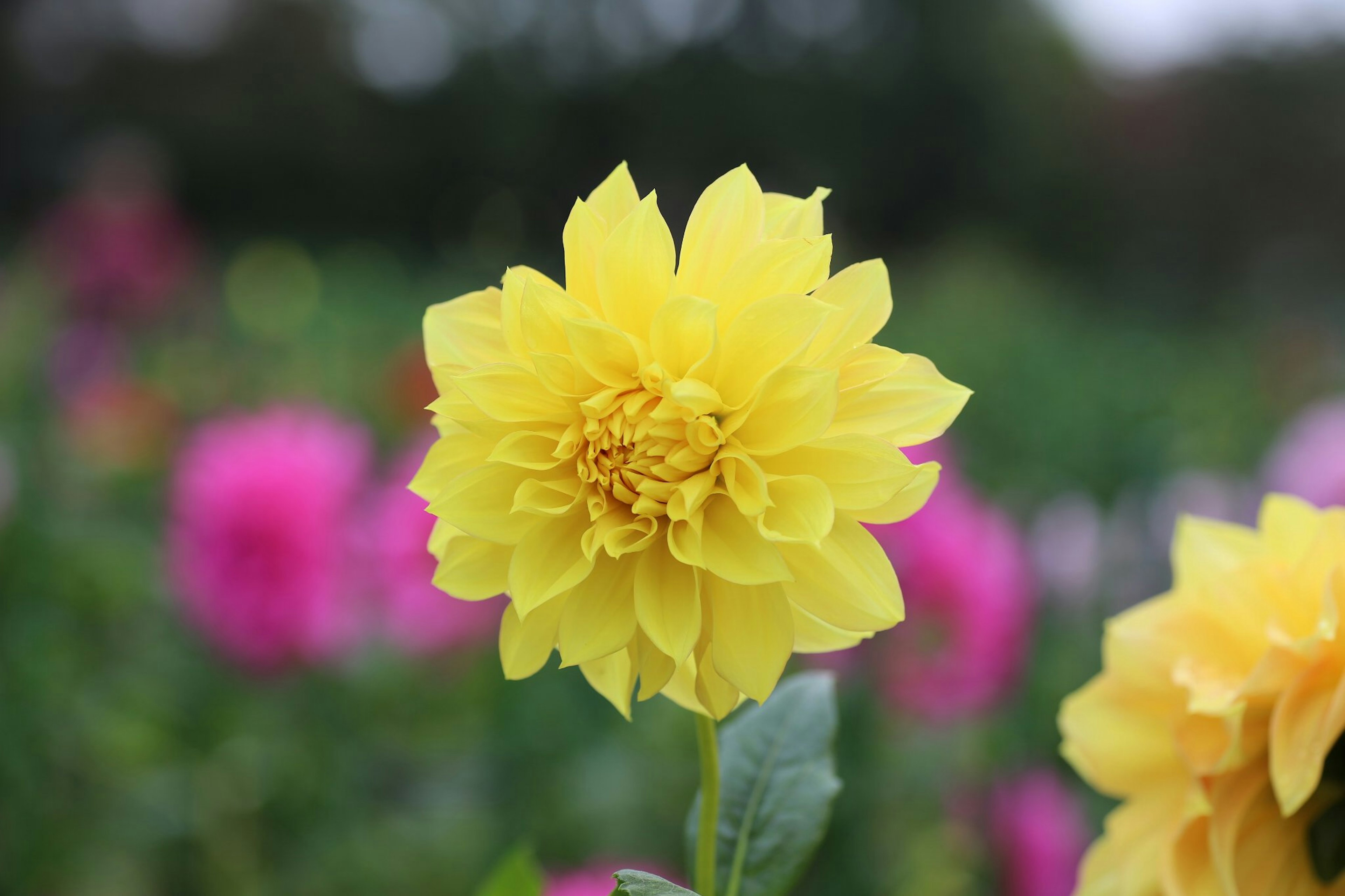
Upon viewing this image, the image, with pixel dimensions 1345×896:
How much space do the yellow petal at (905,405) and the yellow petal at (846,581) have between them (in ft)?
0.10

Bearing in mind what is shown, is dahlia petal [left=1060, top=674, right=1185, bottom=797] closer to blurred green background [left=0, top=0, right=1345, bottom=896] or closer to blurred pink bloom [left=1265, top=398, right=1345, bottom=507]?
blurred green background [left=0, top=0, right=1345, bottom=896]

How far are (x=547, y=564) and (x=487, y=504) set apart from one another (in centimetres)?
3

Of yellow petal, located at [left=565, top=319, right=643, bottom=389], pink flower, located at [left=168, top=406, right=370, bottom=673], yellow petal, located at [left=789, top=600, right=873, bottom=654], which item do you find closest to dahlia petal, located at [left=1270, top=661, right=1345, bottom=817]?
yellow petal, located at [left=789, top=600, right=873, bottom=654]

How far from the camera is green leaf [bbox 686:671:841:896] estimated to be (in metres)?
0.38

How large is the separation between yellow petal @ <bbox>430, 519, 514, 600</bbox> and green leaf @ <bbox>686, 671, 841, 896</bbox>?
0.10m

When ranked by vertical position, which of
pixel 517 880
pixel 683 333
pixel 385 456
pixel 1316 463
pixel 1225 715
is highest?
pixel 683 333

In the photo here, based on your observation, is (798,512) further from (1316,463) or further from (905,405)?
(1316,463)

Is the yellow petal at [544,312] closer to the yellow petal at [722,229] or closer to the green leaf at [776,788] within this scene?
the yellow petal at [722,229]

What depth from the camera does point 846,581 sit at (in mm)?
324

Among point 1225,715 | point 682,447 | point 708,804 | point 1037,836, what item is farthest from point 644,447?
point 1037,836

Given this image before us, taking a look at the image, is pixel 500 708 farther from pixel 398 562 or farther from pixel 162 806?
pixel 162 806

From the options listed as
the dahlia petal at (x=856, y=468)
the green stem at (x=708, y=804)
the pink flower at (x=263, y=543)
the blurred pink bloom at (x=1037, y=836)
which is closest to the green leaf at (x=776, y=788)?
the green stem at (x=708, y=804)

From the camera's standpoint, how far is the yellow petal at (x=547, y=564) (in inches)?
12.7

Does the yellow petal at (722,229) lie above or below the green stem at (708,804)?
above
